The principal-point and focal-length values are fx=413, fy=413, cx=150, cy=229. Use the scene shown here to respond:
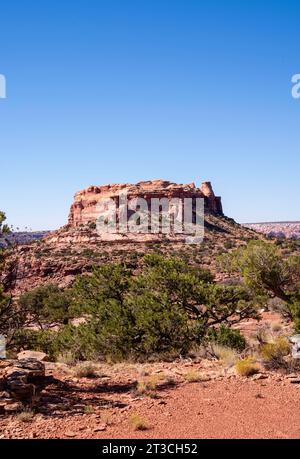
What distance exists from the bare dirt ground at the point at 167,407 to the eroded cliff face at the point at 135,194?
67.2 m

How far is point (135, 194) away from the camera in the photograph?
77812 millimetres

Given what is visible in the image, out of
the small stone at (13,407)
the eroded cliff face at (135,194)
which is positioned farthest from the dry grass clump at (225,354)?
the eroded cliff face at (135,194)

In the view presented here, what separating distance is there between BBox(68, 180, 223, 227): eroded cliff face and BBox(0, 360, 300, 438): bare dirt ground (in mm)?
67165

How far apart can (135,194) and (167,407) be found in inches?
2801

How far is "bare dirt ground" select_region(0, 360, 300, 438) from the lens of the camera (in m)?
6.24

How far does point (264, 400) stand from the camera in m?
7.59

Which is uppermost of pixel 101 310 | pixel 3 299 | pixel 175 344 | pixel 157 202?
pixel 157 202

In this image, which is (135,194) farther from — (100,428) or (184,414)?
(100,428)

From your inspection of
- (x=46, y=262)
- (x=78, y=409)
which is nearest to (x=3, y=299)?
(x=78, y=409)

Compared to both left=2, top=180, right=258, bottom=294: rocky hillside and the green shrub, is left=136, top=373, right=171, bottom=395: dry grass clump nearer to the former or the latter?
the green shrub

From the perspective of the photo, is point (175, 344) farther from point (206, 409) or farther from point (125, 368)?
point (206, 409)

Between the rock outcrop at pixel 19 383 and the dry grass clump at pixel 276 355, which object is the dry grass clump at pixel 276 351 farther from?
the rock outcrop at pixel 19 383
